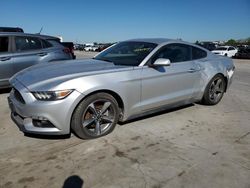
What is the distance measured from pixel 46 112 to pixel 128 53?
205 centimetres

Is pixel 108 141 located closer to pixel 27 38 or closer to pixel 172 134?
pixel 172 134

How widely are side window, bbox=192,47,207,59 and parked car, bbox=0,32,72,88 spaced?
3.74m

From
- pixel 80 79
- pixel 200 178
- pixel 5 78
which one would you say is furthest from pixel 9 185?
pixel 5 78

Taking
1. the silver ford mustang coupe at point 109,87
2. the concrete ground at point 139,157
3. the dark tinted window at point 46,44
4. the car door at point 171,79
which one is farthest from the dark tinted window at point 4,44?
the car door at point 171,79

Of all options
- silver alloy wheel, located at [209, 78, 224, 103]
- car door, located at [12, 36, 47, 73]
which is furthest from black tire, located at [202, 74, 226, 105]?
car door, located at [12, 36, 47, 73]

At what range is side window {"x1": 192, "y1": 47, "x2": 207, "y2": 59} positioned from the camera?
17.6 ft

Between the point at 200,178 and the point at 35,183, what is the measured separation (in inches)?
70.9

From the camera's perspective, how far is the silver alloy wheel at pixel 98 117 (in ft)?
12.6

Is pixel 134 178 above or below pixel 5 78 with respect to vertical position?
below

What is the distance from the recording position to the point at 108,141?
12.8ft

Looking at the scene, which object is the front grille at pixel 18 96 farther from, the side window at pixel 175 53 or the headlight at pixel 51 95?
the side window at pixel 175 53

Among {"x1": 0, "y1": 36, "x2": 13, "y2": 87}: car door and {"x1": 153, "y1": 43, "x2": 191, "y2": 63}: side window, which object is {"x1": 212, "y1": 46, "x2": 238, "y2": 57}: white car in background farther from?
{"x1": 0, "y1": 36, "x2": 13, "y2": 87}: car door

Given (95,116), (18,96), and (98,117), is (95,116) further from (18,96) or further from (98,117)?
(18,96)

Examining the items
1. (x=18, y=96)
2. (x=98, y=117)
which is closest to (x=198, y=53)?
(x=98, y=117)
